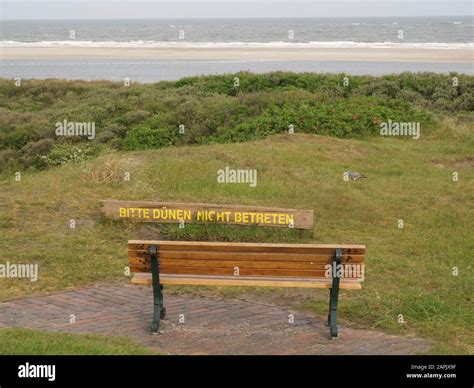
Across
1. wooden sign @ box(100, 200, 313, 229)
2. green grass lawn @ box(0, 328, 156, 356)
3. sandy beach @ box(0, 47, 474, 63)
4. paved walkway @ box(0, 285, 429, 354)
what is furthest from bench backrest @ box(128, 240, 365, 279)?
sandy beach @ box(0, 47, 474, 63)

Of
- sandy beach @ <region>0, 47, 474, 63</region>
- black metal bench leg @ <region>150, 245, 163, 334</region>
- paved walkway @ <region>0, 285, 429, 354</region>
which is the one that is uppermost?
sandy beach @ <region>0, 47, 474, 63</region>

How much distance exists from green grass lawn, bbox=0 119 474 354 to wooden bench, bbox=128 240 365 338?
2.21 feet

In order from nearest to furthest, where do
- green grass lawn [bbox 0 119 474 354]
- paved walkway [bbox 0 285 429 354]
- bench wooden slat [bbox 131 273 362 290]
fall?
paved walkway [bbox 0 285 429 354]
bench wooden slat [bbox 131 273 362 290]
green grass lawn [bbox 0 119 474 354]

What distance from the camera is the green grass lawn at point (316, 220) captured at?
268 inches

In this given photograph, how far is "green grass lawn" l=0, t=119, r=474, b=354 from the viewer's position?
22.3 ft

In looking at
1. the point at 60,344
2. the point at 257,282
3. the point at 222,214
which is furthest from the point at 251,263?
the point at 222,214

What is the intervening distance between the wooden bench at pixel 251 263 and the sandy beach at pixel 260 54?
147ft

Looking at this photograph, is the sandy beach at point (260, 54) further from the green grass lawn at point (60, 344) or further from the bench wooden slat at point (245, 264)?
the green grass lawn at point (60, 344)

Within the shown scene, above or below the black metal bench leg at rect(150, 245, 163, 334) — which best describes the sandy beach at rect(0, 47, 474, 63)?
above

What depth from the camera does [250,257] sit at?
6145mm

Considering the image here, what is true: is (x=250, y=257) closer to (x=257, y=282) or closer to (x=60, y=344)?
(x=257, y=282)

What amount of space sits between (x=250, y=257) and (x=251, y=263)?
0.17 ft

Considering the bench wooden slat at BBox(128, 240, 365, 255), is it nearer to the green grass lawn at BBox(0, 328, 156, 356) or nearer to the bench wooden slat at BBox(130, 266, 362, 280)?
the bench wooden slat at BBox(130, 266, 362, 280)

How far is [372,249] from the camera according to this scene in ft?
29.2
